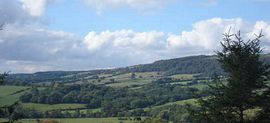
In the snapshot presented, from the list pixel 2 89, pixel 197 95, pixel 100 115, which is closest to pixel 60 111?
pixel 100 115

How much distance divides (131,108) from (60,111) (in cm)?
4528

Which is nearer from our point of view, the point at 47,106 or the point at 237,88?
the point at 237,88

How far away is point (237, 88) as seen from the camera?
24.2 meters

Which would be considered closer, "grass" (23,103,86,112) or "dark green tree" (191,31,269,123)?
"dark green tree" (191,31,269,123)

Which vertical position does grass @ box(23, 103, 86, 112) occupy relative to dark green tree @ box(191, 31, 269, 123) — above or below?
below

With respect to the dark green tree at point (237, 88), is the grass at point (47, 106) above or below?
below

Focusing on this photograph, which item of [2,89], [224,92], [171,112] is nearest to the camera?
[224,92]

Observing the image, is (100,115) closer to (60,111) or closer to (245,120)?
(60,111)

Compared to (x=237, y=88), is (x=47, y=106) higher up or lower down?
lower down

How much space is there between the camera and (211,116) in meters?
24.3

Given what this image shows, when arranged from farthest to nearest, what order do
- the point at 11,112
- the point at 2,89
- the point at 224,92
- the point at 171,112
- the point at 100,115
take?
the point at 2,89 < the point at 100,115 < the point at 171,112 < the point at 224,92 < the point at 11,112

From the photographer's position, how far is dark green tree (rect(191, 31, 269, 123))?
24094 millimetres

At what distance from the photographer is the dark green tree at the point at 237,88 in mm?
24094

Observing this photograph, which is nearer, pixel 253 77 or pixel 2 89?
pixel 253 77
